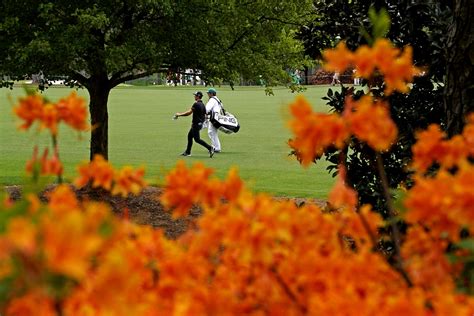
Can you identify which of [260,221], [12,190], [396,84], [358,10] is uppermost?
[358,10]

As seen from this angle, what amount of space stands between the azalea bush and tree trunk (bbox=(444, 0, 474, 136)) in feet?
8.70

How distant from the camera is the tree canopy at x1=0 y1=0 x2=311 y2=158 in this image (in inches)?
423

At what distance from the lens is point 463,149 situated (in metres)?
1.83

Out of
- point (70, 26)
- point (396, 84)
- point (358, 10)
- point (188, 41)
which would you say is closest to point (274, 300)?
point (396, 84)

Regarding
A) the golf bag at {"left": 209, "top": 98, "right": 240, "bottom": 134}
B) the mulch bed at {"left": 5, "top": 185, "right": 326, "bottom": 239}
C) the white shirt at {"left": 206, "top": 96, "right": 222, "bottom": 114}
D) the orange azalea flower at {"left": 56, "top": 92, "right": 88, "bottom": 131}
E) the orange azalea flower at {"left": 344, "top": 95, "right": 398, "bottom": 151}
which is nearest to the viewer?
the orange azalea flower at {"left": 344, "top": 95, "right": 398, "bottom": 151}

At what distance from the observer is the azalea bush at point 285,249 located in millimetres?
1371

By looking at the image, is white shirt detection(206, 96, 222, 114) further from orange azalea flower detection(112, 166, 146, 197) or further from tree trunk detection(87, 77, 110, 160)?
orange azalea flower detection(112, 166, 146, 197)

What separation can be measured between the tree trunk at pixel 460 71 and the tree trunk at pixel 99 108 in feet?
30.5

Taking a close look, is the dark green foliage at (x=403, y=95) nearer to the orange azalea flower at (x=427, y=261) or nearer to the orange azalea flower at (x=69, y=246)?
the orange azalea flower at (x=427, y=261)

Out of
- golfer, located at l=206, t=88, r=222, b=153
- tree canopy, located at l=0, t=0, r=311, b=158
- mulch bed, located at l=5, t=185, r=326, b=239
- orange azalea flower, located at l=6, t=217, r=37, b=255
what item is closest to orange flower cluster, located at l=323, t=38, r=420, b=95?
orange azalea flower, located at l=6, t=217, r=37, b=255

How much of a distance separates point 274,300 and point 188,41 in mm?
10273

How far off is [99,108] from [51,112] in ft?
39.4

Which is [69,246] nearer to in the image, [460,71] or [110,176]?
[110,176]

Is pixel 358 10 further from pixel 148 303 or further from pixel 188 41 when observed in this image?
pixel 148 303
